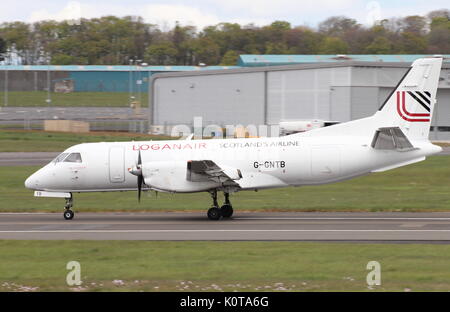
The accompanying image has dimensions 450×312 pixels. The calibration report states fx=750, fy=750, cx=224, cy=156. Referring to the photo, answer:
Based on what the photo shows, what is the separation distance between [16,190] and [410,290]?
28.8 metres

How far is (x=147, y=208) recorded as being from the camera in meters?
32.2

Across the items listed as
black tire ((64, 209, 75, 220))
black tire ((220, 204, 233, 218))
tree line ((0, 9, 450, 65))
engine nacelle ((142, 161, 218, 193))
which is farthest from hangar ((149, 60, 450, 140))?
tree line ((0, 9, 450, 65))

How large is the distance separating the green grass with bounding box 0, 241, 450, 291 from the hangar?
47371mm

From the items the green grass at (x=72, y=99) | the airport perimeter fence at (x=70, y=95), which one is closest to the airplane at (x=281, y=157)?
the airport perimeter fence at (x=70, y=95)

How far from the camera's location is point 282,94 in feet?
238

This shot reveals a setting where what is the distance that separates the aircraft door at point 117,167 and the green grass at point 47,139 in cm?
3380

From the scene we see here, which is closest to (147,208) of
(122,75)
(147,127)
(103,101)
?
(147,127)

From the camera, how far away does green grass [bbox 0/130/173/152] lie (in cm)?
6366

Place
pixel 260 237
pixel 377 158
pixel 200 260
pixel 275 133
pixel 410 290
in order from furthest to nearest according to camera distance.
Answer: pixel 275 133
pixel 377 158
pixel 260 237
pixel 200 260
pixel 410 290

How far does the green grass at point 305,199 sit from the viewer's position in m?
31.6

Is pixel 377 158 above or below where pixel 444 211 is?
above

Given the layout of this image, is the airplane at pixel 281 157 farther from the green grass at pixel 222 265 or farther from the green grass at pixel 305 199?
the green grass at pixel 222 265

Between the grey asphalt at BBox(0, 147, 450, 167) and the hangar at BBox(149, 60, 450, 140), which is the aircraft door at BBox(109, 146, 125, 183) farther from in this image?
the hangar at BBox(149, 60, 450, 140)
